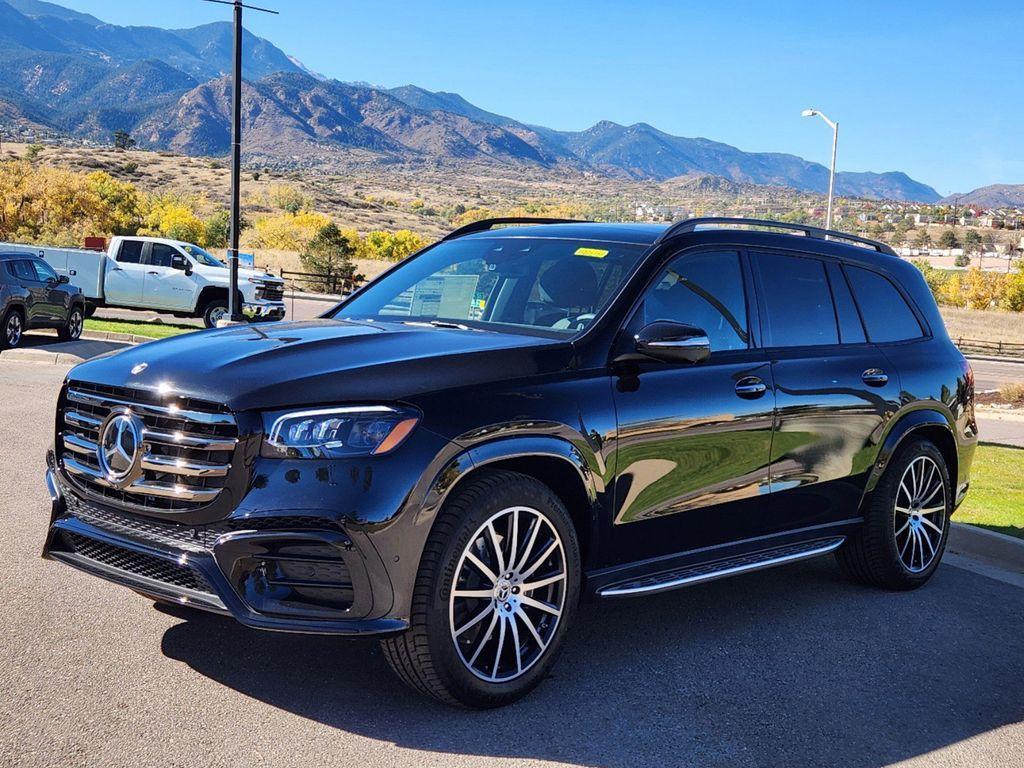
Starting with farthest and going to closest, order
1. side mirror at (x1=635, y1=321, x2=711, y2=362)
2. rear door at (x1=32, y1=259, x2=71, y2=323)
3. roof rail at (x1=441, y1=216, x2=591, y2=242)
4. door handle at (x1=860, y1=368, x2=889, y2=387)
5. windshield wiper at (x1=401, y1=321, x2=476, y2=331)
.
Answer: rear door at (x1=32, y1=259, x2=71, y2=323), roof rail at (x1=441, y1=216, x2=591, y2=242), door handle at (x1=860, y1=368, x2=889, y2=387), windshield wiper at (x1=401, y1=321, x2=476, y2=331), side mirror at (x1=635, y1=321, x2=711, y2=362)

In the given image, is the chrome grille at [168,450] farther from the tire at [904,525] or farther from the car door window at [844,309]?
the tire at [904,525]

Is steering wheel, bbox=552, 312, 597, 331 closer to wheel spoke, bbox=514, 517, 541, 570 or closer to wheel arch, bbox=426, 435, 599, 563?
wheel arch, bbox=426, 435, 599, 563

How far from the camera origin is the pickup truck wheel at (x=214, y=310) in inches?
1019

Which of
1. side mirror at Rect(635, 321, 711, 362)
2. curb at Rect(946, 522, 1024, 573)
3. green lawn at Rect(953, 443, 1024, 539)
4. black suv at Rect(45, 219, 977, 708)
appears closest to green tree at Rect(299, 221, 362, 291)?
green lawn at Rect(953, 443, 1024, 539)

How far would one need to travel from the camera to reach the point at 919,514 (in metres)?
6.52

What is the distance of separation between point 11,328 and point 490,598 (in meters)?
16.0

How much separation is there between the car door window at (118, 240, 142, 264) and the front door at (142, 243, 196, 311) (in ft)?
0.98

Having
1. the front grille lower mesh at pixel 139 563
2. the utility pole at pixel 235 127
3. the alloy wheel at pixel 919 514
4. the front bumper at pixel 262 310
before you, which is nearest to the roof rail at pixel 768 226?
the alloy wheel at pixel 919 514

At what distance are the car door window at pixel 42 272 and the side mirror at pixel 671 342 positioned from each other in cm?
1655

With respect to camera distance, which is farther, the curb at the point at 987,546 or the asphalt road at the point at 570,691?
the curb at the point at 987,546

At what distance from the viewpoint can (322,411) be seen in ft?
12.8

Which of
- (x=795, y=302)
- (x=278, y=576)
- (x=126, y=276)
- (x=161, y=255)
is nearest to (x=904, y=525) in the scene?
(x=795, y=302)

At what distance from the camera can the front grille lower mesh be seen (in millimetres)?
3926

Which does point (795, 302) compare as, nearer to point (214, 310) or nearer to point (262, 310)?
point (262, 310)
